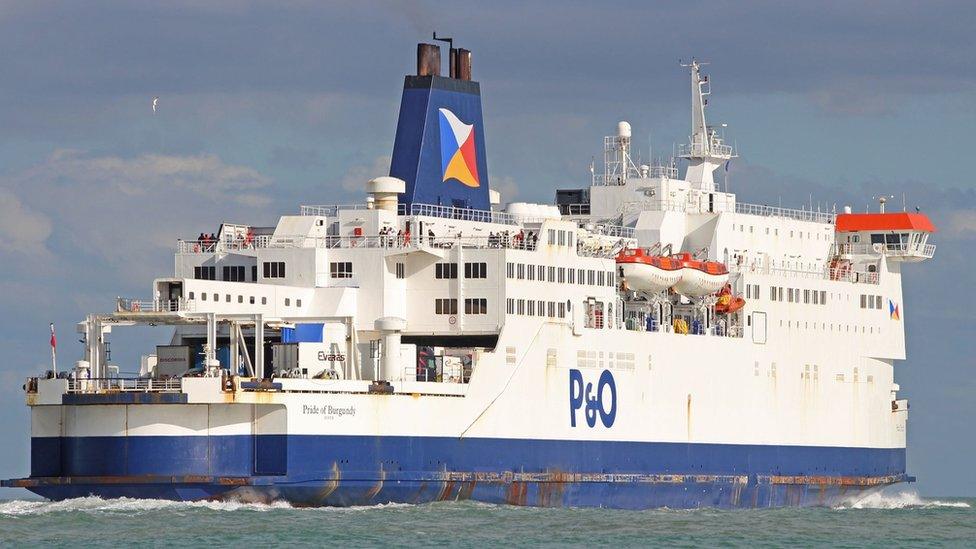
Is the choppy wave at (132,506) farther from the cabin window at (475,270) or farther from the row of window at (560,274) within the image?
the row of window at (560,274)

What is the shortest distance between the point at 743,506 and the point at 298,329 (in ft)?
48.6

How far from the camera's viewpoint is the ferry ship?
46.2 m

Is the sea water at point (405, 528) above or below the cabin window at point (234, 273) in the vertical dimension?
below

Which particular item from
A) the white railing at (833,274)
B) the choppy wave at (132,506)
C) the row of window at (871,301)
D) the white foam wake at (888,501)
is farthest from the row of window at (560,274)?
the white foam wake at (888,501)

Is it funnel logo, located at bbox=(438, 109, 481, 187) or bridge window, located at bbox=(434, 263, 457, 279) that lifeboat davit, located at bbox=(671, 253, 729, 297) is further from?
bridge window, located at bbox=(434, 263, 457, 279)

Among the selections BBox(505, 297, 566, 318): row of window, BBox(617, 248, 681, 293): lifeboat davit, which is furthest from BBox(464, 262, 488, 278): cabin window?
BBox(617, 248, 681, 293): lifeboat davit

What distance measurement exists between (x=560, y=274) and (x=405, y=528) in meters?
10.4

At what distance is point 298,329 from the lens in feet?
160

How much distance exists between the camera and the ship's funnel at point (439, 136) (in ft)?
181

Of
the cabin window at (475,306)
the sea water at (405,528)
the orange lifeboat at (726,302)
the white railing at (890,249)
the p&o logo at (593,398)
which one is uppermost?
the white railing at (890,249)

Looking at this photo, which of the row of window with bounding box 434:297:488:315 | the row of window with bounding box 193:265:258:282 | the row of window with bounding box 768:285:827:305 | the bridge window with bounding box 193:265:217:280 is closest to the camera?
the row of window with bounding box 434:297:488:315

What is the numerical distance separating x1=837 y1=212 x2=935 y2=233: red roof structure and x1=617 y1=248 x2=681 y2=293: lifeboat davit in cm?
1089

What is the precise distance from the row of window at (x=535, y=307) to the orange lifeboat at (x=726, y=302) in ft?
21.2

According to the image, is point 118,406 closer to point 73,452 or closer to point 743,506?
point 73,452
